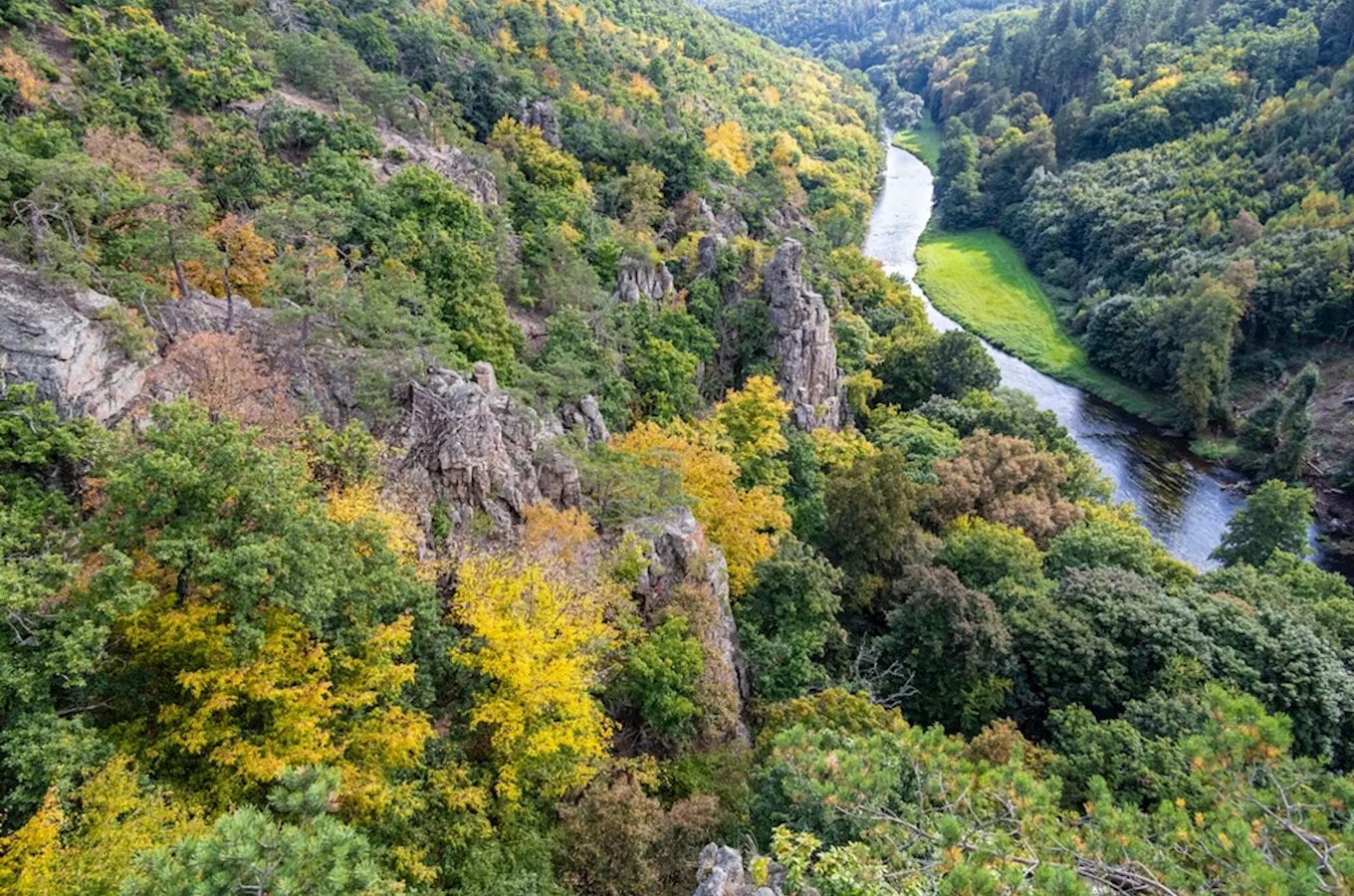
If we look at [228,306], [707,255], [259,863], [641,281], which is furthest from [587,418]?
[259,863]

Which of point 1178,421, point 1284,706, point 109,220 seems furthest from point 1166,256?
point 109,220

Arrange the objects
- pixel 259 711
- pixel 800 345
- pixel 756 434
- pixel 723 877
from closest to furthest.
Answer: pixel 723 877
pixel 259 711
pixel 756 434
pixel 800 345

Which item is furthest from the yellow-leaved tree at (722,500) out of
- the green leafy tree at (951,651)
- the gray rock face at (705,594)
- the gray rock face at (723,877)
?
the gray rock face at (723,877)

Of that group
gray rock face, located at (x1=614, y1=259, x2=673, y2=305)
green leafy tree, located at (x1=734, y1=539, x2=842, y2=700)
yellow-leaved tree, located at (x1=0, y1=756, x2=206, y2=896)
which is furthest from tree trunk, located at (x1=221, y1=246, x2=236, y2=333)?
gray rock face, located at (x1=614, y1=259, x2=673, y2=305)

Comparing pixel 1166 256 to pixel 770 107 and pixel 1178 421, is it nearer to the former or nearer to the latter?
pixel 1178 421

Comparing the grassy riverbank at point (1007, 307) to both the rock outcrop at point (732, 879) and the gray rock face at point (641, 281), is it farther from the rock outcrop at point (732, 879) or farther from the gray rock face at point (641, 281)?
the rock outcrop at point (732, 879)

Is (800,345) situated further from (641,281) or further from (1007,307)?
(1007,307)

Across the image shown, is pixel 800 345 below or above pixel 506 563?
below
